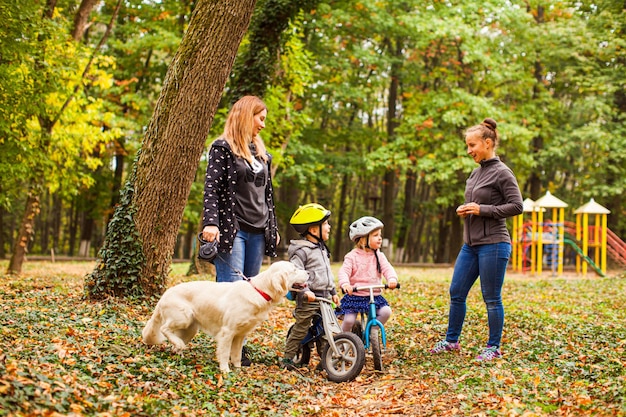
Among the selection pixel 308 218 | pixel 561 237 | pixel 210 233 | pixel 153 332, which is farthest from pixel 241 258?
pixel 561 237

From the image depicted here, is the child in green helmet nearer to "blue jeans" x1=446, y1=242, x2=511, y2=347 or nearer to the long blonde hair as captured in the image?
the long blonde hair

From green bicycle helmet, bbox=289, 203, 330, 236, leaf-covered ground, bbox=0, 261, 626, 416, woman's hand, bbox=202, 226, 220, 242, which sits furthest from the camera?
green bicycle helmet, bbox=289, 203, 330, 236

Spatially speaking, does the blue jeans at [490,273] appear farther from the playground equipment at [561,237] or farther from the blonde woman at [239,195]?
the playground equipment at [561,237]

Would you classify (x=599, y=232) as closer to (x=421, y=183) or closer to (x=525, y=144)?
(x=525, y=144)

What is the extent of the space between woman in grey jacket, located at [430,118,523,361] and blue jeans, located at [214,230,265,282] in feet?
6.81

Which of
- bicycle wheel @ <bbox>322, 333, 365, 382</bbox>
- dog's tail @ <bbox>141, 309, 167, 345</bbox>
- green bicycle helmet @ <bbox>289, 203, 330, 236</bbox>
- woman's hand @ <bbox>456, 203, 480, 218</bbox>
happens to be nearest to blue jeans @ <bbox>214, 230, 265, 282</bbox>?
green bicycle helmet @ <bbox>289, 203, 330, 236</bbox>

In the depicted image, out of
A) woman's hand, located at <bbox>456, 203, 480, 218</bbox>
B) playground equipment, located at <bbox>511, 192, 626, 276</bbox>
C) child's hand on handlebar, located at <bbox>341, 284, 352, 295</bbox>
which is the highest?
playground equipment, located at <bbox>511, 192, 626, 276</bbox>

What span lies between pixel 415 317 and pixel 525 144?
15842mm

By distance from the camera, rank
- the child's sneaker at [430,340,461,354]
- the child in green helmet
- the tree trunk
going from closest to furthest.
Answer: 1. the child in green helmet
2. the child's sneaker at [430,340,461,354]
3. the tree trunk

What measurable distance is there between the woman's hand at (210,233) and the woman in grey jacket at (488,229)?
2.50 m

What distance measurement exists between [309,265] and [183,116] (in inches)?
109

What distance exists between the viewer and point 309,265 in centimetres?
625

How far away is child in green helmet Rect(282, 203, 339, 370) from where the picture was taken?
6.21 metres

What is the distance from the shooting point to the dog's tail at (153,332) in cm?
575
